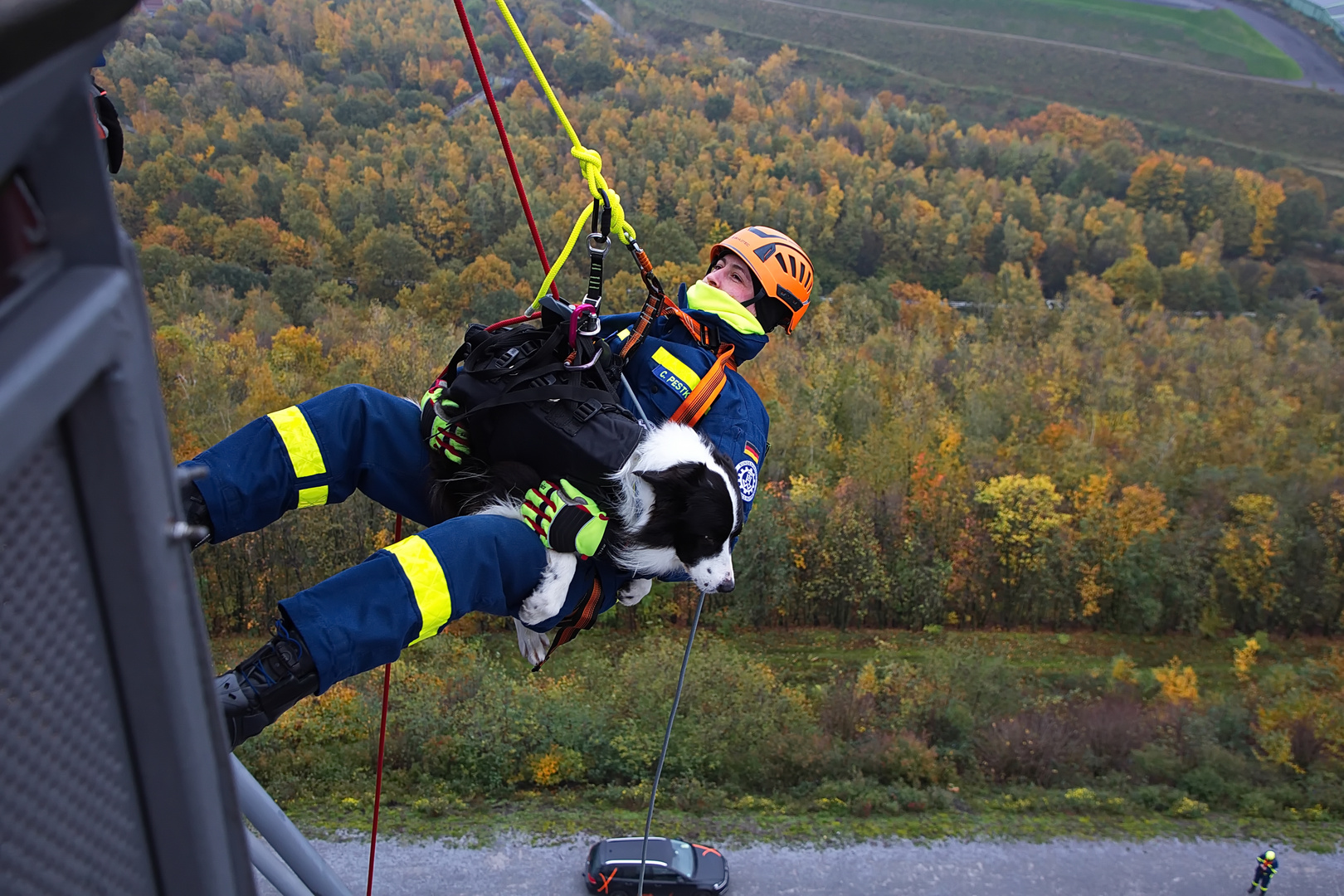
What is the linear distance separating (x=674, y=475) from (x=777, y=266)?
4.56 feet

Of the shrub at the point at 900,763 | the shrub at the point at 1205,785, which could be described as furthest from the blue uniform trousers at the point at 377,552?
the shrub at the point at 1205,785

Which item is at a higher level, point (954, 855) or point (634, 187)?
point (954, 855)

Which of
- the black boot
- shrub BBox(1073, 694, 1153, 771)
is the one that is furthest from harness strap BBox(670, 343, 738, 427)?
shrub BBox(1073, 694, 1153, 771)

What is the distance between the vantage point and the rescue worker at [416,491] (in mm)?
2281

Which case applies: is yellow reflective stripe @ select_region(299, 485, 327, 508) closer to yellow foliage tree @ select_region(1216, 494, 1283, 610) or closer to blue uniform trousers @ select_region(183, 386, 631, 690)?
blue uniform trousers @ select_region(183, 386, 631, 690)

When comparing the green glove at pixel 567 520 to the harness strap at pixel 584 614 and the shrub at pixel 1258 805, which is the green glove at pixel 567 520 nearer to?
the harness strap at pixel 584 614

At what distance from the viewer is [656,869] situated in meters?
6.69

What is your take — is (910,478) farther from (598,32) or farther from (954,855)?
(598,32)

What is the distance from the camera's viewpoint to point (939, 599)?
21953 millimetres

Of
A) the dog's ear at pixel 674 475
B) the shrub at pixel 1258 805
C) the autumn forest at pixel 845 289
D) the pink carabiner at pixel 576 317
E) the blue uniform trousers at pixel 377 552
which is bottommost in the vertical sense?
the autumn forest at pixel 845 289

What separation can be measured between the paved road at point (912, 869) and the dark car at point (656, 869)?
0.28m

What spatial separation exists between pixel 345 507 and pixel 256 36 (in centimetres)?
5220

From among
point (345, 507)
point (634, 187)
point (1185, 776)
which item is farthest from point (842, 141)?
point (1185, 776)

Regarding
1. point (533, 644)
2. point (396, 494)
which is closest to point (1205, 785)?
point (533, 644)
